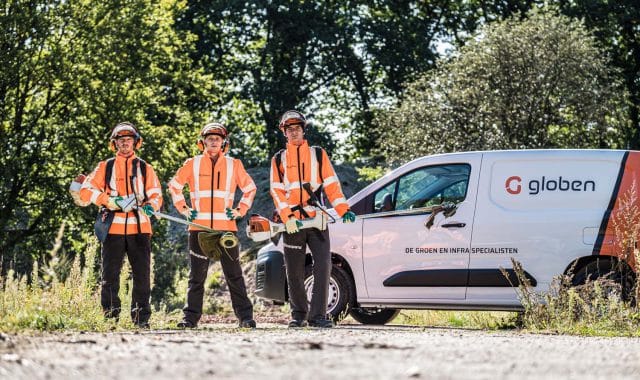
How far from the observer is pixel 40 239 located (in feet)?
88.4

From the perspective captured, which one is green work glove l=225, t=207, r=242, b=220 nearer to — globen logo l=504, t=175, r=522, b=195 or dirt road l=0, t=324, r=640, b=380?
dirt road l=0, t=324, r=640, b=380

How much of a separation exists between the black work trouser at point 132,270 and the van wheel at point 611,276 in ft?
13.3

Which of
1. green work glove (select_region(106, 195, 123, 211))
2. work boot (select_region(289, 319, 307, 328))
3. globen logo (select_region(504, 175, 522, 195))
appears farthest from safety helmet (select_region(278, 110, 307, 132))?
globen logo (select_region(504, 175, 522, 195))

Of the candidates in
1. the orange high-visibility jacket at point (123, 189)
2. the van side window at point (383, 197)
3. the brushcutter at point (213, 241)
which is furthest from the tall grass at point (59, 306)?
the van side window at point (383, 197)

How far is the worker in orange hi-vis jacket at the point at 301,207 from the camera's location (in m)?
11.4

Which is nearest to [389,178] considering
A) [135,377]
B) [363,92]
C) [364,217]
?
[364,217]

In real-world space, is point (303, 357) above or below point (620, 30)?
below

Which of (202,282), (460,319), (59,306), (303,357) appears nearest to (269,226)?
(202,282)

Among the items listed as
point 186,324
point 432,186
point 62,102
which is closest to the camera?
point 186,324

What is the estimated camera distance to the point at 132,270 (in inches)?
460

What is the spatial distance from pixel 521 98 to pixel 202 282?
18.4m

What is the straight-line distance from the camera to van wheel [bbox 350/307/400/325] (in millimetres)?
14266

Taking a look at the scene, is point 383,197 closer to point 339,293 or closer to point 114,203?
point 339,293

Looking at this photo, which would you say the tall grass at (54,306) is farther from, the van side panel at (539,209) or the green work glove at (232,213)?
the van side panel at (539,209)
